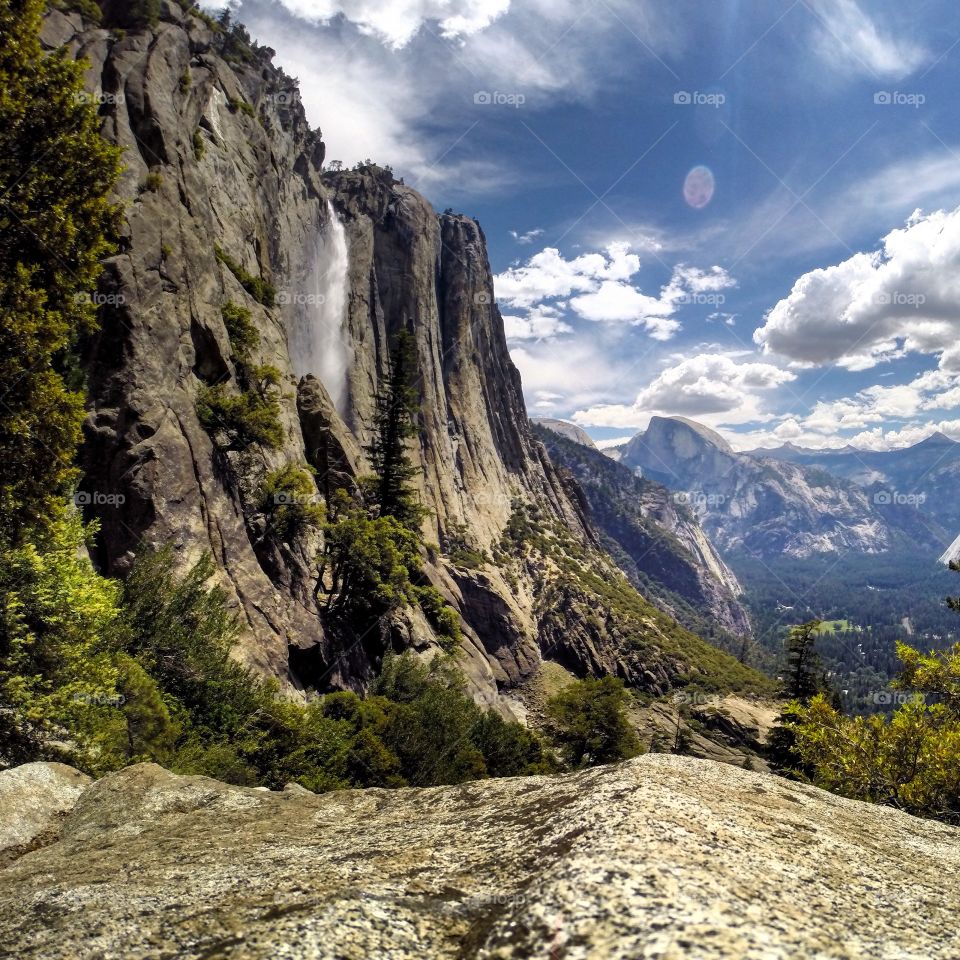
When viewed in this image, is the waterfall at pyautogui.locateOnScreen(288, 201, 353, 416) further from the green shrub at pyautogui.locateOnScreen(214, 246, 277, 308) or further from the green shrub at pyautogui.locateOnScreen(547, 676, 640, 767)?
the green shrub at pyautogui.locateOnScreen(547, 676, 640, 767)

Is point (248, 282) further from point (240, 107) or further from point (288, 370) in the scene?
point (240, 107)

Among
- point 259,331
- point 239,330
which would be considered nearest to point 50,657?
point 239,330

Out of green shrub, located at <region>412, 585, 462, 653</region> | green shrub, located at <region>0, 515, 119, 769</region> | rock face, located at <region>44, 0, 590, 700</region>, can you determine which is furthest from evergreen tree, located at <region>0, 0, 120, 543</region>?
green shrub, located at <region>412, 585, 462, 653</region>

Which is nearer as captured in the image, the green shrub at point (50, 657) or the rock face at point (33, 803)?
the rock face at point (33, 803)

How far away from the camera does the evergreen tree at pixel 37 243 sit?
1570 cm

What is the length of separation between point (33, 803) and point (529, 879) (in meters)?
10.3

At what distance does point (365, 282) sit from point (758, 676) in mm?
125916

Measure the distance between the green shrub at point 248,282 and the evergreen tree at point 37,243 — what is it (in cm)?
3865

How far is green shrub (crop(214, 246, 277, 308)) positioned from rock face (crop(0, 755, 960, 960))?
188 feet

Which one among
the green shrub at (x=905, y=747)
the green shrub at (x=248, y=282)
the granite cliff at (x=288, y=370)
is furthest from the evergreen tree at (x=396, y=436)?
the green shrub at (x=905, y=747)

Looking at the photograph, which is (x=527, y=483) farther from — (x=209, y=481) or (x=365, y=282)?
(x=209, y=481)

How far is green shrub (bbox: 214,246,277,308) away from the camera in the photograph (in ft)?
178

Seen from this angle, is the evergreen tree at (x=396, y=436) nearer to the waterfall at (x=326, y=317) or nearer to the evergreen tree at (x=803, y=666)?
the evergreen tree at (x=803, y=666)

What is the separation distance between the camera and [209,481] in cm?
3369
